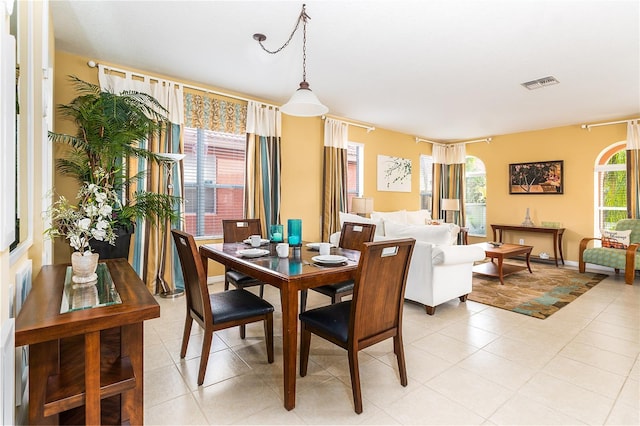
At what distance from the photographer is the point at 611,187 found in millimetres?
5754

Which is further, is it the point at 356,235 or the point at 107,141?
the point at 356,235

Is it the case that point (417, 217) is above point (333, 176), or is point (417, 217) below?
below

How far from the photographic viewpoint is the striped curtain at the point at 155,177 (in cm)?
361

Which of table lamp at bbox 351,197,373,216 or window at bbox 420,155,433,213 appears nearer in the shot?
table lamp at bbox 351,197,373,216

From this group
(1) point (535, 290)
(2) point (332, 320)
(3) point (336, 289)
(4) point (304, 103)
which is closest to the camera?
(2) point (332, 320)

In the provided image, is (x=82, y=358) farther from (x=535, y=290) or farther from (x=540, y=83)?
(x=540, y=83)

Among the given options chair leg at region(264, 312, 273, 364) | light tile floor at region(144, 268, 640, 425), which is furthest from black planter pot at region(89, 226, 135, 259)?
chair leg at region(264, 312, 273, 364)

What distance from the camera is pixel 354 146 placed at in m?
6.11

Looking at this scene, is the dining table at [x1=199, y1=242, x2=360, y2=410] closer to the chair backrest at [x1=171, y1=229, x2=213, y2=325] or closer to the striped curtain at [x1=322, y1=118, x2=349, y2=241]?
the chair backrest at [x1=171, y1=229, x2=213, y2=325]

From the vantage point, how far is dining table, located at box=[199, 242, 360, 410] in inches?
68.5

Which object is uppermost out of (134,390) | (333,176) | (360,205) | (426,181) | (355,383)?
(426,181)

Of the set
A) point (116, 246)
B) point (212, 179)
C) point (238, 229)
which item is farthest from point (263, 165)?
point (116, 246)

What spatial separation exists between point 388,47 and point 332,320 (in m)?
2.55

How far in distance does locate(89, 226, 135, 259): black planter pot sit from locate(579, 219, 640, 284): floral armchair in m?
6.16
